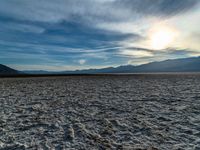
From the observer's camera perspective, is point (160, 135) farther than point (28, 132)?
No

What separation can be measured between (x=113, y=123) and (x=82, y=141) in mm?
2052

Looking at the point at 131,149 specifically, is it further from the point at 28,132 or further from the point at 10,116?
the point at 10,116

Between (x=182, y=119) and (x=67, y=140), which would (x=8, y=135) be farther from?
(x=182, y=119)

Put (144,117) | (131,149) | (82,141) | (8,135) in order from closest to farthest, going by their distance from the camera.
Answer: (131,149)
(82,141)
(8,135)
(144,117)

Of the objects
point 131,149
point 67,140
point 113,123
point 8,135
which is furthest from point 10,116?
point 131,149

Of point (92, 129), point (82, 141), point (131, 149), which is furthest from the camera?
point (92, 129)

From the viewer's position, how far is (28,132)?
5918 millimetres

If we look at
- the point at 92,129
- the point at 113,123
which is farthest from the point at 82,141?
the point at 113,123

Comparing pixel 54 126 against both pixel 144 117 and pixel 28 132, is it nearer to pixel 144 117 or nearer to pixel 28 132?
pixel 28 132

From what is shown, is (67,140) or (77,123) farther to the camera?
(77,123)

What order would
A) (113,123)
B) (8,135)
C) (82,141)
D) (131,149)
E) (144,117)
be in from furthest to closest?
(144,117), (113,123), (8,135), (82,141), (131,149)

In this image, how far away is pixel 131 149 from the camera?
4570 millimetres

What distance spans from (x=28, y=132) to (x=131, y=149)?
11.7 ft

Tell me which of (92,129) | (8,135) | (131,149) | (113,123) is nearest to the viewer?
(131,149)
